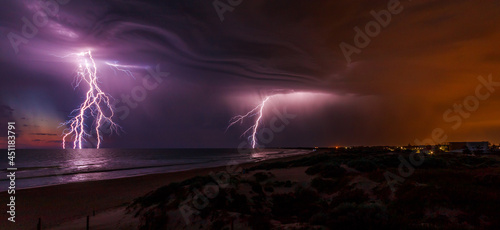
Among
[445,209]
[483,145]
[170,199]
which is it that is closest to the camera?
[445,209]

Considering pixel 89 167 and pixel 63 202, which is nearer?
pixel 63 202

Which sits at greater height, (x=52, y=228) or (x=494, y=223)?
(x=494, y=223)

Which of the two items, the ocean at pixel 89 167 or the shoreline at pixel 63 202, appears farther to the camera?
the ocean at pixel 89 167

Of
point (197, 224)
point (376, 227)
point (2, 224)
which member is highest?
point (376, 227)

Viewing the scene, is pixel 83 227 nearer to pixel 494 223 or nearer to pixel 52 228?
pixel 52 228

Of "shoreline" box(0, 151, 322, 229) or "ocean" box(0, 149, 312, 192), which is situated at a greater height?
"shoreline" box(0, 151, 322, 229)

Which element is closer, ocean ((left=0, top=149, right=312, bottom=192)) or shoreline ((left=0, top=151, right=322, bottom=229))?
shoreline ((left=0, top=151, right=322, bottom=229))

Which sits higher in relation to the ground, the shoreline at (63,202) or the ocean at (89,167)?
the shoreline at (63,202)

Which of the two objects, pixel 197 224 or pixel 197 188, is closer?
pixel 197 224

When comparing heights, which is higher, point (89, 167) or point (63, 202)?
point (63, 202)

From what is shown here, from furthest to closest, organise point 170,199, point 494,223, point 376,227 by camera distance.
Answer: point 170,199
point 494,223
point 376,227

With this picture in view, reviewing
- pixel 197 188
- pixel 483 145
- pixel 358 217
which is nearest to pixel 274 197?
pixel 197 188
